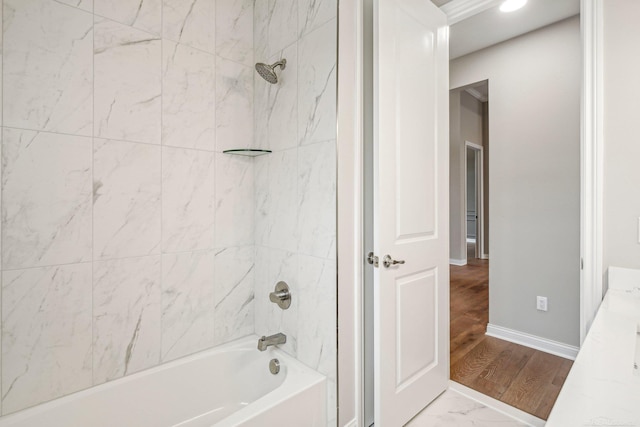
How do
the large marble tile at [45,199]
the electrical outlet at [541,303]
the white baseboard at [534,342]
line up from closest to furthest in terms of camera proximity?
the large marble tile at [45,199] → the white baseboard at [534,342] → the electrical outlet at [541,303]

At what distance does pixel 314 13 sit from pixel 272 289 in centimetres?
149

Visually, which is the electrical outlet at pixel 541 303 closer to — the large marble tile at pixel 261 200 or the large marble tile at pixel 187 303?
the large marble tile at pixel 261 200

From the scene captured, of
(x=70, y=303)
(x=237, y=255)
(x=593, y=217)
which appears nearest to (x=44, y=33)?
(x=70, y=303)

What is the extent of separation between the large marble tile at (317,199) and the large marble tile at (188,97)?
568 mm

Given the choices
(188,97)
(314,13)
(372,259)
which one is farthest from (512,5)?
(188,97)

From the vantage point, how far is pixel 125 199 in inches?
57.6

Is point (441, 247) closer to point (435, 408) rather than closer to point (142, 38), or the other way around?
point (435, 408)

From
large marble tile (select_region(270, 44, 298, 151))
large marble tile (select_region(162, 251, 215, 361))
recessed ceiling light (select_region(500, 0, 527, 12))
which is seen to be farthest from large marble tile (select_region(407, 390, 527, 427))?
recessed ceiling light (select_region(500, 0, 527, 12))

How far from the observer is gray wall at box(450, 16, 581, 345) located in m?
2.39

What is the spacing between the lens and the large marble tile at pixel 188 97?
1582 millimetres

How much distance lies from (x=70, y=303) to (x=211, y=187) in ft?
2.68

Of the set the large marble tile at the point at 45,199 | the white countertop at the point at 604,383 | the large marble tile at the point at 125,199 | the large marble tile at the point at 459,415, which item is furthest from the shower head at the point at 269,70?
the large marble tile at the point at 459,415

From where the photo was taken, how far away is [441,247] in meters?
1.84

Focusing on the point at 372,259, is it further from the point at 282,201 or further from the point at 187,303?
the point at 187,303
